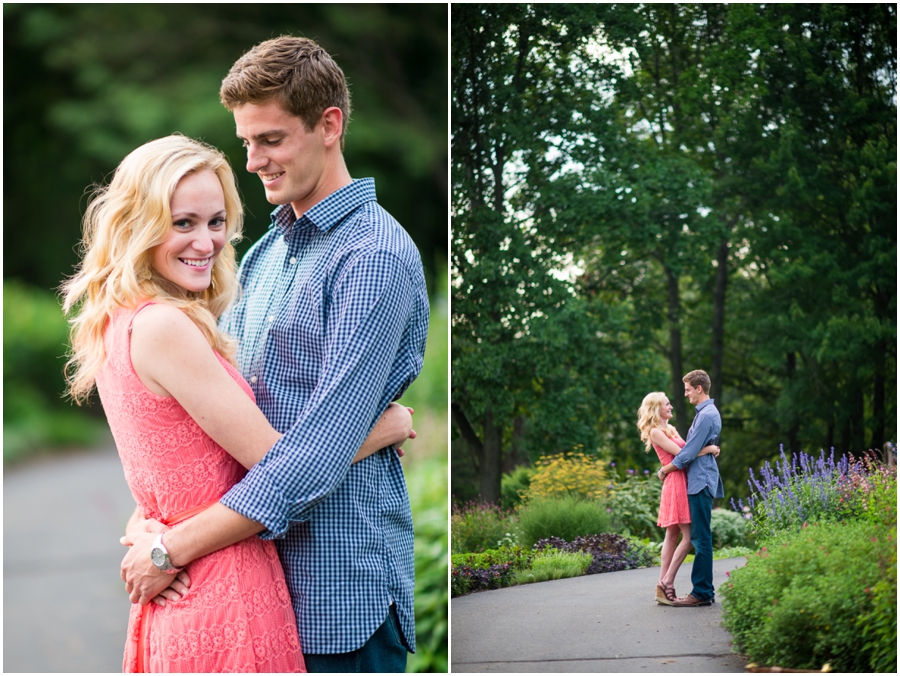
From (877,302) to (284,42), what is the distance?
170 cm

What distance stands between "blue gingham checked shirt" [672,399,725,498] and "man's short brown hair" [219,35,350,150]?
4.36ft

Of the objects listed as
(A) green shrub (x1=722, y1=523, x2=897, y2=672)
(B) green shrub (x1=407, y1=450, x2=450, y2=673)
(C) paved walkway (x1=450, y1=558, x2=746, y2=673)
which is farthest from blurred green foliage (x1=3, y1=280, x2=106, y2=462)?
(A) green shrub (x1=722, y1=523, x2=897, y2=672)

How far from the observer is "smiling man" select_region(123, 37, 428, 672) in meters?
1.49

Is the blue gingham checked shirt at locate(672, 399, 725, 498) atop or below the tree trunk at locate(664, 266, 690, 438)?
below

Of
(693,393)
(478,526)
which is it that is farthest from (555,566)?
(693,393)

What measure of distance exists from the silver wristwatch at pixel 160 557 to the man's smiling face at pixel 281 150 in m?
0.68

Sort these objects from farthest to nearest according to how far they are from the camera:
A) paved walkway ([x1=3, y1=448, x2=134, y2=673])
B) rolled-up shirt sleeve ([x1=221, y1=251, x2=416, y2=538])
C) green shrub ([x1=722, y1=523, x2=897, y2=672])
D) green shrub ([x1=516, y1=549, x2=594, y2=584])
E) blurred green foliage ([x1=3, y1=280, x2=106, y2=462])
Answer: blurred green foliage ([x1=3, y1=280, x2=106, y2=462]) → paved walkway ([x1=3, y1=448, x2=134, y2=673]) → green shrub ([x1=516, y1=549, x2=594, y2=584]) → green shrub ([x1=722, y1=523, x2=897, y2=672]) → rolled-up shirt sleeve ([x1=221, y1=251, x2=416, y2=538])

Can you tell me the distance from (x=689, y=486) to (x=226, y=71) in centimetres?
662

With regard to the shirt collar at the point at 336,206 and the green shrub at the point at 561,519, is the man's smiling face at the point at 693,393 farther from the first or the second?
the shirt collar at the point at 336,206

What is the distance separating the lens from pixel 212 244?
165 cm

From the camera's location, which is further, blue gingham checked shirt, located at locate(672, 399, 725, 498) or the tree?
the tree

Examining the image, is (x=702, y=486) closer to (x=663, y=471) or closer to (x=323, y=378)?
(x=663, y=471)

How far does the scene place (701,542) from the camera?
7.56 feet

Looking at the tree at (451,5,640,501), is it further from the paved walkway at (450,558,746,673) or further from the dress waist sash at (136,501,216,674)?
the dress waist sash at (136,501,216,674)
